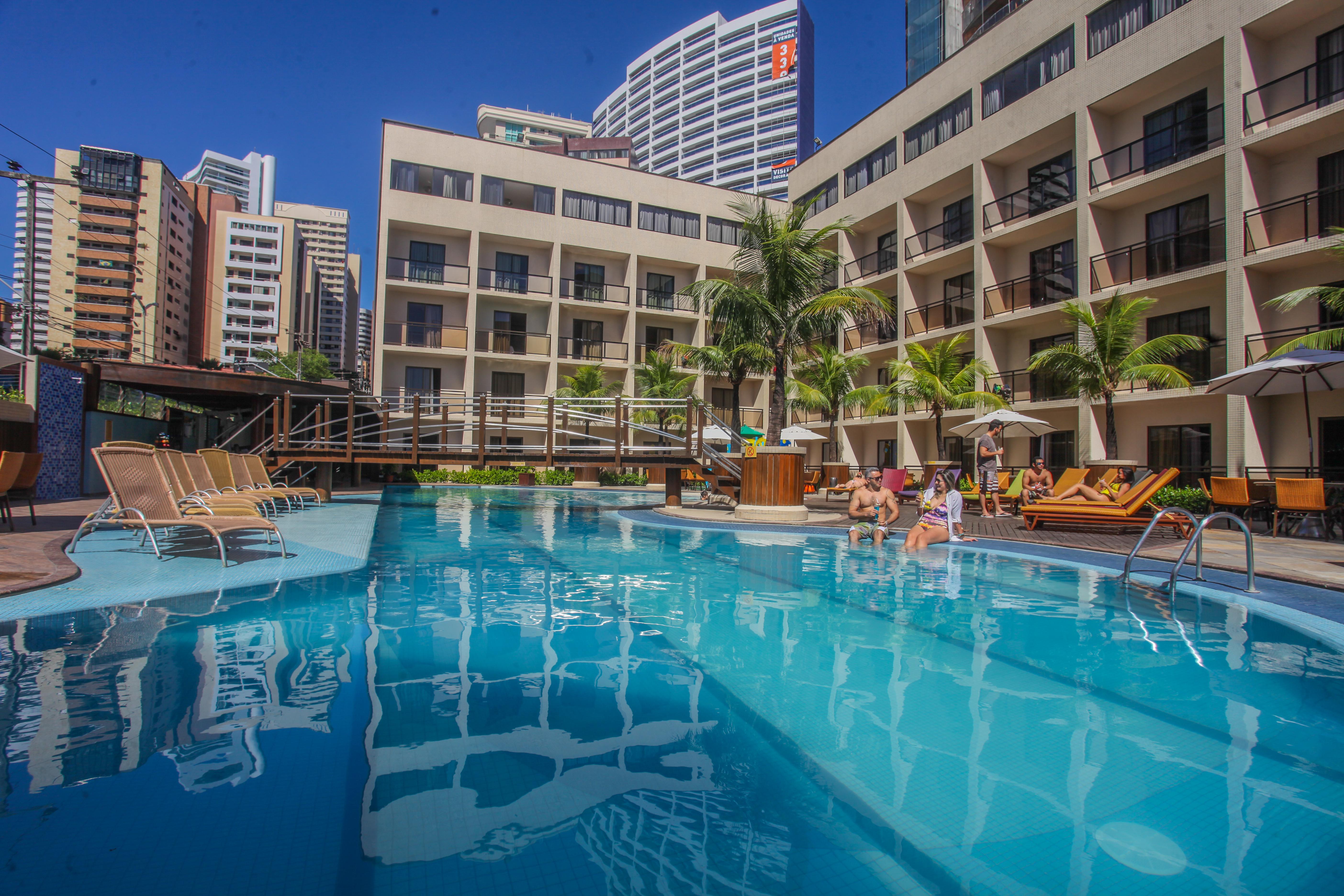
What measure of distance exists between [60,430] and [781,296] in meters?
14.5

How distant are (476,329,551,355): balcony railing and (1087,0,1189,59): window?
68.9 feet

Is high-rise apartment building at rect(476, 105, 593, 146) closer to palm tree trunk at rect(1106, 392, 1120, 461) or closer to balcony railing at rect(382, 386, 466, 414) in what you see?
balcony railing at rect(382, 386, 466, 414)

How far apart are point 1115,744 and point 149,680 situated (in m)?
4.51

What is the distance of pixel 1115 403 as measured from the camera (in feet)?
59.1

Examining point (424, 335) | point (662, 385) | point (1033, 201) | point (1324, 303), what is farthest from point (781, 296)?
point (424, 335)

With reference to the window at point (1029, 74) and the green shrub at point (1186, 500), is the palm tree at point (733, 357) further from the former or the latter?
the window at point (1029, 74)

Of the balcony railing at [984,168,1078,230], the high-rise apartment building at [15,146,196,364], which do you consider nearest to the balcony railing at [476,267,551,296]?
the balcony railing at [984,168,1078,230]

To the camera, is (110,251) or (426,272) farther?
(110,251)

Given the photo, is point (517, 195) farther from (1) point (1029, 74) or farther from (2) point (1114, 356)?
(2) point (1114, 356)

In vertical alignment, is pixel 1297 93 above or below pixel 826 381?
above

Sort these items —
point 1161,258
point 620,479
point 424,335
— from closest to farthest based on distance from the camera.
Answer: point 1161,258, point 620,479, point 424,335

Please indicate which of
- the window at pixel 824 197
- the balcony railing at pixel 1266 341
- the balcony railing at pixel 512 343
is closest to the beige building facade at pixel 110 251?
the balcony railing at pixel 512 343

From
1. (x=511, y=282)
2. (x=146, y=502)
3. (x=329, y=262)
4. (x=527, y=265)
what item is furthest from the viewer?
(x=329, y=262)

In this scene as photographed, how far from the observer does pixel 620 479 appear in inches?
1086
